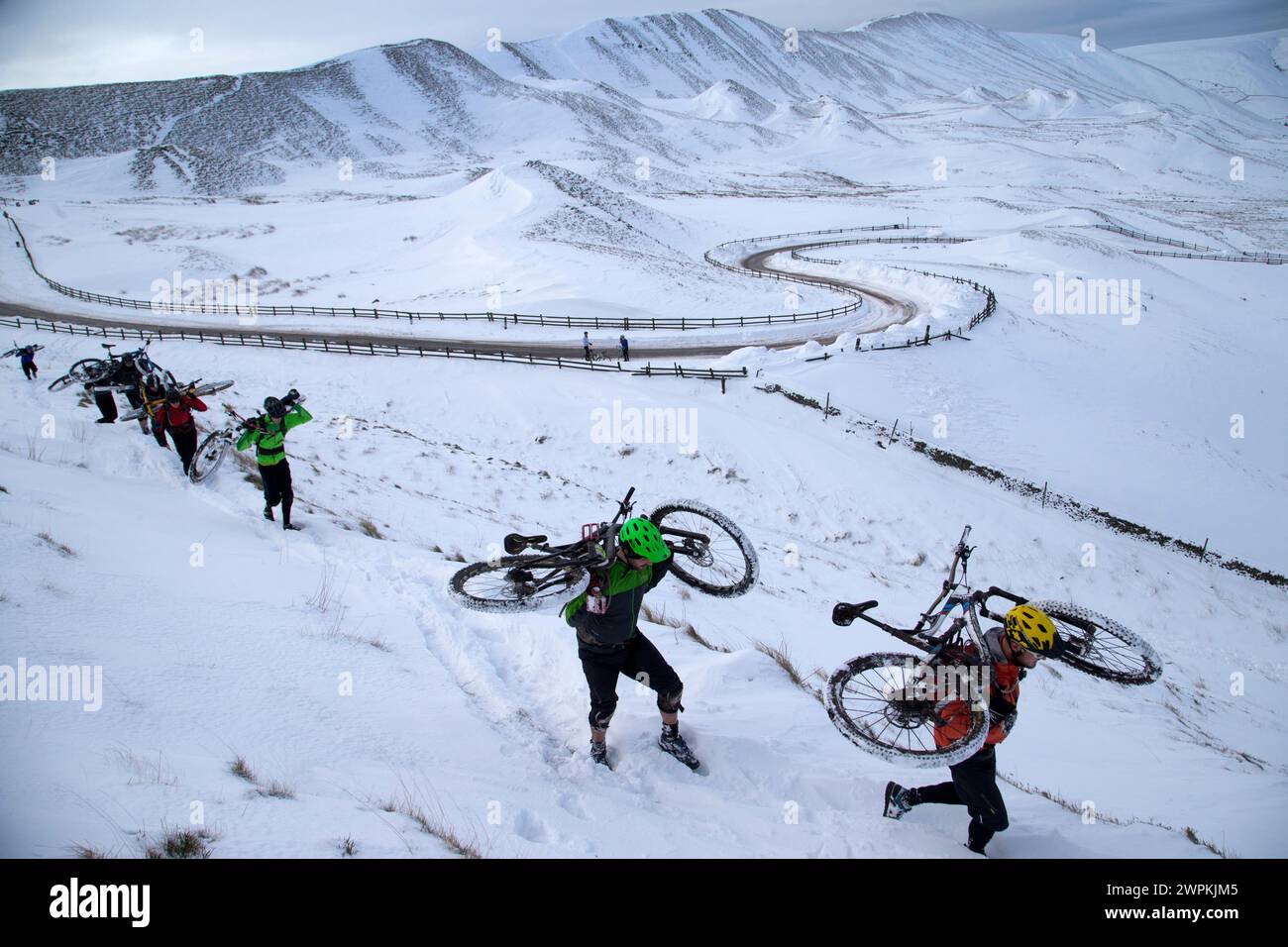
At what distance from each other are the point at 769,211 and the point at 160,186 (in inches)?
3106

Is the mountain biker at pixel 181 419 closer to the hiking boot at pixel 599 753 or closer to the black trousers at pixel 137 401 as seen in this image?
the black trousers at pixel 137 401

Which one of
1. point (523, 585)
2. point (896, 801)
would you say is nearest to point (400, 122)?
point (523, 585)

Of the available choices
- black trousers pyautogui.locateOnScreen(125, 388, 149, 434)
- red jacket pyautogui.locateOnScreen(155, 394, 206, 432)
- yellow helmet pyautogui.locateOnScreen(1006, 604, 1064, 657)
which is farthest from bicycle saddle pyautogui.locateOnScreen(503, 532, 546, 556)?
black trousers pyautogui.locateOnScreen(125, 388, 149, 434)

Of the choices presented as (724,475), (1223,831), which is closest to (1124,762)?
(1223,831)

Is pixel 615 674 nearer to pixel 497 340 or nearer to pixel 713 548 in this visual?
pixel 713 548

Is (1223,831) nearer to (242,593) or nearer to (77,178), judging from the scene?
(242,593)

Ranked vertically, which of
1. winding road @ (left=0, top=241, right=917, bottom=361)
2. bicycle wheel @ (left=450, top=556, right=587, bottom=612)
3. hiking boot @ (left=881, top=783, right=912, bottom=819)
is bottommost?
hiking boot @ (left=881, top=783, right=912, bottom=819)

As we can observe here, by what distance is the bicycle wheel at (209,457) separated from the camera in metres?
12.1

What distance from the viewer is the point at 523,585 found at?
6438 mm

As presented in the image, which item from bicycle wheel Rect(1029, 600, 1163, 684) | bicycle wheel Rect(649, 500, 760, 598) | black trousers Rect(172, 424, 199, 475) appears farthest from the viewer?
black trousers Rect(172, 424, 199, 475)

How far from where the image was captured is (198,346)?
108ft

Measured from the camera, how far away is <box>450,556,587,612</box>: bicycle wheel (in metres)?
6.22

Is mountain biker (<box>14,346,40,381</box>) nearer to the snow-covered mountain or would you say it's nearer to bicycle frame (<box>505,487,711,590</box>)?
bicycle frame (<box>505,487,711,590</box>)

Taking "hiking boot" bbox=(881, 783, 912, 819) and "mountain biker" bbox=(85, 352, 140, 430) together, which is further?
"mountain biker" bbox=(85, 352, 140, 430)
